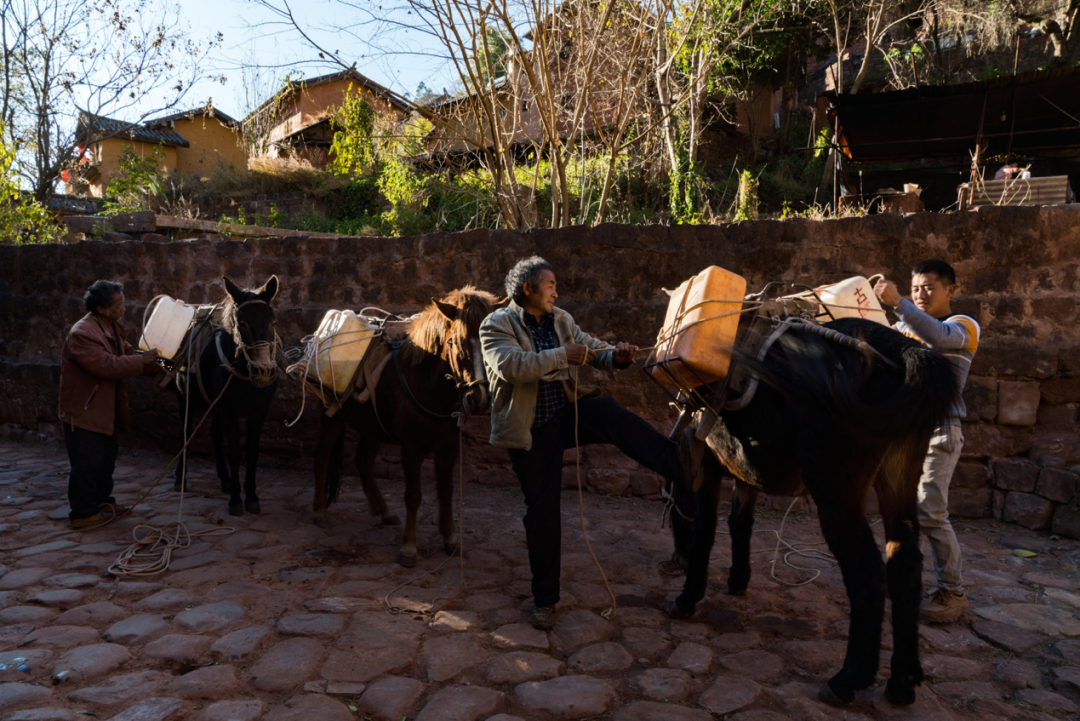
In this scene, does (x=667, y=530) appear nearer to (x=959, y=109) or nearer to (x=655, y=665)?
(x=655, y=665)

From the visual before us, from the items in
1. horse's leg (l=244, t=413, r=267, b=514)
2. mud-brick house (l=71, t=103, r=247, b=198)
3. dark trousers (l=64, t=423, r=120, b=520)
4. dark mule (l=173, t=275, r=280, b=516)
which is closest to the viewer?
dark trousers (l=64, t=423, r=120, b=520)

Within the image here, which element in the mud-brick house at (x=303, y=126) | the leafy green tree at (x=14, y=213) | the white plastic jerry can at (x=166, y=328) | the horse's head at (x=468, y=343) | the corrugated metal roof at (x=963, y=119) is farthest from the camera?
the mud-brick house at (x=303, y=126)

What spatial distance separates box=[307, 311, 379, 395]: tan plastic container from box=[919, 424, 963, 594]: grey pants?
3.71m

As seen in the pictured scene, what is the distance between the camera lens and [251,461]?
5941 millimetres

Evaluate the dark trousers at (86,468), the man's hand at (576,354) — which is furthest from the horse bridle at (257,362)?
the man's hand at (576,354)

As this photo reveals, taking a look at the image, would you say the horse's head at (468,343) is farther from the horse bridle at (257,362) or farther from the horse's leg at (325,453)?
the horse bridle at (257,362)

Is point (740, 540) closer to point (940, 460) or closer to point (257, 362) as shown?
point (940, 460)

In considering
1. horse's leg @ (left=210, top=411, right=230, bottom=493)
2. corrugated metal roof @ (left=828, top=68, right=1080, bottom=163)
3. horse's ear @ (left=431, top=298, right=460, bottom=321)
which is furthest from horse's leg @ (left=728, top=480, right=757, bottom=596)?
corrugated metal roof @ (left=828, top=68, right=1080, bottom=163)

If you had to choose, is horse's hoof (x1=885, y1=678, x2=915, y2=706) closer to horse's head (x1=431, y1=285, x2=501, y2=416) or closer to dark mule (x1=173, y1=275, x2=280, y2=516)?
horse's head (x1=431, y1=285, x2=501, y2=416)

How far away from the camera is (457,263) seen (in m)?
6.66

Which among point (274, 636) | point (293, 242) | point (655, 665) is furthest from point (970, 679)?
point (293, 242)

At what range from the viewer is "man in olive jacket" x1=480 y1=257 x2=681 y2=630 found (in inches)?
146

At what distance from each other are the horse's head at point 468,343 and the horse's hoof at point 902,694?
2475 mm

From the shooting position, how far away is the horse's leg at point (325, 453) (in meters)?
5.64
